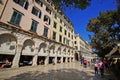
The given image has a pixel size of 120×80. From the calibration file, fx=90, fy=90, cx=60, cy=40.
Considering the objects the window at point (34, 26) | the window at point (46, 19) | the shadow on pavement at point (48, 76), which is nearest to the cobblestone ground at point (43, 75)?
the shadow on pavement at point (48, 76)

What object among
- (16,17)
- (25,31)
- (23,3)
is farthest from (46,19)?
(16,17)

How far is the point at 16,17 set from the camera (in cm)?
1341

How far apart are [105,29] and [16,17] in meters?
20.1

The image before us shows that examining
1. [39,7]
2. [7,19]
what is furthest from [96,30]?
[7,19]

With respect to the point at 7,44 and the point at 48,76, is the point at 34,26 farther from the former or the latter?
the point at 48,76

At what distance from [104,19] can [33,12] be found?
667 inches

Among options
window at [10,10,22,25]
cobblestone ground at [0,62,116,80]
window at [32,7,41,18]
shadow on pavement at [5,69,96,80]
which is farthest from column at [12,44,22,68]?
window at [32,7,41,18]

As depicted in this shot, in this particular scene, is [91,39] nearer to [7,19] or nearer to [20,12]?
[20,12]

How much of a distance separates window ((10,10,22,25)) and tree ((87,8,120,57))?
1798 centimetres

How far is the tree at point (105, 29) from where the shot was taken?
69.8 ft

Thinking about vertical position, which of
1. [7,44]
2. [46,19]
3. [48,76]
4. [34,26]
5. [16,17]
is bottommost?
[48,76]

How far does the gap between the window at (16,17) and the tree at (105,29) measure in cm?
1798

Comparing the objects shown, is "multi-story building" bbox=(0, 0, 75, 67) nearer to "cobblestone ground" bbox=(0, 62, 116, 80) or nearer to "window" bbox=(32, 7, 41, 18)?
"window" bbox=(32, 7, 41, 18)

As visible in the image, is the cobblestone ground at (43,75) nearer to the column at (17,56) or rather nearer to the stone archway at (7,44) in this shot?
the column at (17,56)
